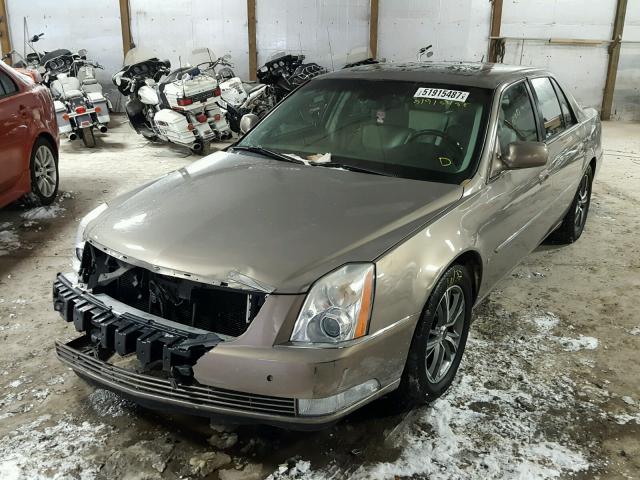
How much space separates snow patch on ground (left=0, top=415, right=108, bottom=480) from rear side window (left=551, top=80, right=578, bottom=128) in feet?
11.0

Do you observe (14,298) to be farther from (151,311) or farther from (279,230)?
(279,230)

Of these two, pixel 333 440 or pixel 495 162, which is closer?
pixel 333 440

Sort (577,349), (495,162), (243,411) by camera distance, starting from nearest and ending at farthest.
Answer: (243,411), (495,162), (577,349)

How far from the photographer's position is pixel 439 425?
7.97 feet

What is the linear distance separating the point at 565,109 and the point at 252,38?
26.5 ft

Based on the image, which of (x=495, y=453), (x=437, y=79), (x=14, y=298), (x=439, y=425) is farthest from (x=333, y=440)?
(x=14, y=298)

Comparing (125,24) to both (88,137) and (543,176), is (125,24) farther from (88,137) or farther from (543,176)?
(543,176)

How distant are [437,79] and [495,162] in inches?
25.0

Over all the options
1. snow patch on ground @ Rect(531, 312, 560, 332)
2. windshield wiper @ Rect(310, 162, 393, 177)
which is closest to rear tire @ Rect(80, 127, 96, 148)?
windshield wiper @ Rect(310, 162, 393, 177)

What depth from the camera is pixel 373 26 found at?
10.9 m

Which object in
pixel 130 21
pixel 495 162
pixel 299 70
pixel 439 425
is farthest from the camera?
pixel 130 21

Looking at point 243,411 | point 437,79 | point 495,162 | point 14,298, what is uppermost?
point 437,79

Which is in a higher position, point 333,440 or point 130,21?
point 130,21

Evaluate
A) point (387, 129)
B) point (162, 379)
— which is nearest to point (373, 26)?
point (387, 129)
